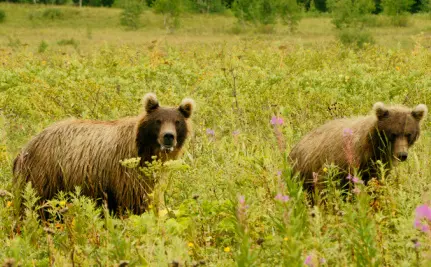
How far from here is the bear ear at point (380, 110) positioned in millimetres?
6238

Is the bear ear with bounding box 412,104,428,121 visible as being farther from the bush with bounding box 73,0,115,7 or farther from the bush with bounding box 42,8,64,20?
the bush with bounding box 73,0,115,7

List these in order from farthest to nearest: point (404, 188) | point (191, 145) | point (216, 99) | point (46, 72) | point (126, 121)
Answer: point (46, 72), point (216, 99), point (191, 145), point (126, 121), point (404, 188)

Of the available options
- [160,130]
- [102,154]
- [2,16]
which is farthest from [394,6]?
[102,154]

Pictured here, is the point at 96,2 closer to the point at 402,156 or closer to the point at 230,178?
the point at 402,156

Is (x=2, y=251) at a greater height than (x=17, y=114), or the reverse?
(x=2, y=251)

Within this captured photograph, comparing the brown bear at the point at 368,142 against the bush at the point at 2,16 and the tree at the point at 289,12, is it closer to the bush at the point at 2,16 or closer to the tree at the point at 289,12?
the tree at the point at 289,12

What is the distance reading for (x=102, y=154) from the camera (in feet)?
20.9

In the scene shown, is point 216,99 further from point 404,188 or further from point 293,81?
point 404,188

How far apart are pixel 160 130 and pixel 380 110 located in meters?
2.23

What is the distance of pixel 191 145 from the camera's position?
7.66 m

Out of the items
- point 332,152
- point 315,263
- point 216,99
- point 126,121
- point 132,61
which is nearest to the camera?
point 315,263

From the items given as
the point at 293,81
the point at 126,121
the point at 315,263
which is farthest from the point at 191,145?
the point at 315,263

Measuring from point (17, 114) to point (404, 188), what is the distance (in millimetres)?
7579

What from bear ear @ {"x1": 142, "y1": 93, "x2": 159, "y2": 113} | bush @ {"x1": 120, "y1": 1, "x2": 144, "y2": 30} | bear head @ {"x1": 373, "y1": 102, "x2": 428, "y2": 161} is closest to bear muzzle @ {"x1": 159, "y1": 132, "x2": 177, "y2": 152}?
bear ear @ {"x1": 142, "y1": 93, "x2": 159, "y2": 113}
